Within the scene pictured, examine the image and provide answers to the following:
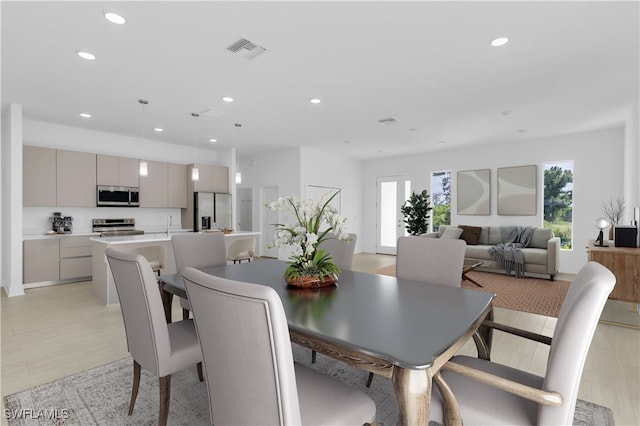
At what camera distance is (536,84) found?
3.55 m

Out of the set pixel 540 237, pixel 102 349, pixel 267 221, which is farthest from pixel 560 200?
pixel 102 349

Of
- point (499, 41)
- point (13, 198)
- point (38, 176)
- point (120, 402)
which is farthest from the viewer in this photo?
point (38, 176)

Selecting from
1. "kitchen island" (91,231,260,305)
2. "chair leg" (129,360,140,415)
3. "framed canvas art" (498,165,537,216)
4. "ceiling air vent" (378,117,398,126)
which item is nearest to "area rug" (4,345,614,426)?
"chair leg" (129,360,140,415)

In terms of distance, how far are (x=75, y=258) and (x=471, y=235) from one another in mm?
7202

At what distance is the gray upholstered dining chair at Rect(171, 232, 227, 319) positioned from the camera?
2590mm

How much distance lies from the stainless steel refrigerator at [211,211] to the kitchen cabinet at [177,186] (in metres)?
0.34

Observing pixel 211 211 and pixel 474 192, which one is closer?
pixel 211 211

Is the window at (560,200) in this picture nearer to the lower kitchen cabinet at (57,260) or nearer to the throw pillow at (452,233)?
the throw pillow at (452,233)

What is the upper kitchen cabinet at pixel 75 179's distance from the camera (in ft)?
16.9

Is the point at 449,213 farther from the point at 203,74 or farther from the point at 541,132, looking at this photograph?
the point at 203,74

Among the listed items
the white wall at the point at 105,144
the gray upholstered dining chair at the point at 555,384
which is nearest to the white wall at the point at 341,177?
the white wall at the point at 105,144

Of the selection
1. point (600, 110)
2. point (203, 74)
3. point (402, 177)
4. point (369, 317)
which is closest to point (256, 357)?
point (369, 317)

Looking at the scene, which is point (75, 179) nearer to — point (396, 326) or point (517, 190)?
point (396, 326)

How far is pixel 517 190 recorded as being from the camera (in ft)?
21.2
